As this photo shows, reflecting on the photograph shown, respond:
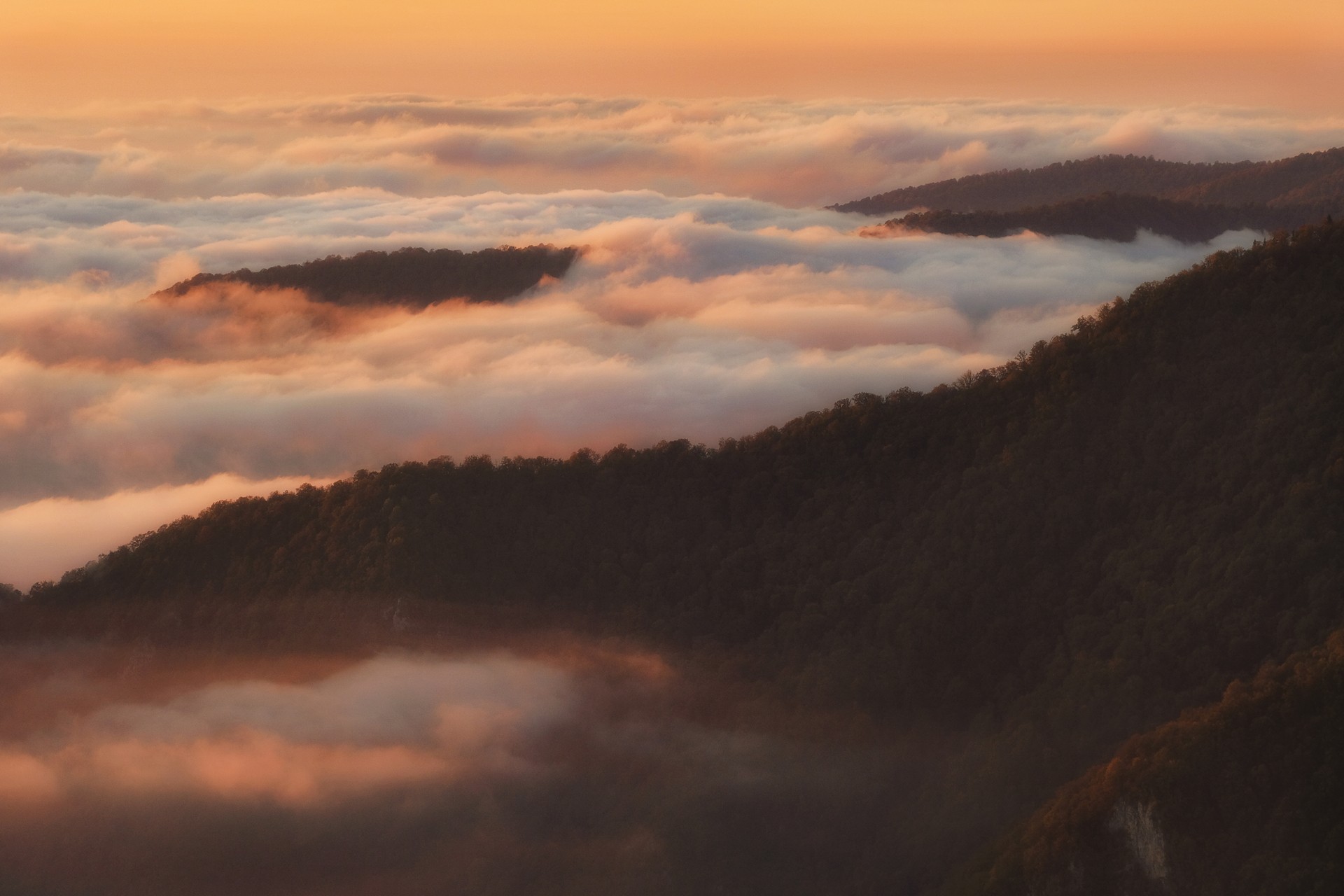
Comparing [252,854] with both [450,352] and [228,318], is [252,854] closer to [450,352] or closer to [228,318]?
[450,352]

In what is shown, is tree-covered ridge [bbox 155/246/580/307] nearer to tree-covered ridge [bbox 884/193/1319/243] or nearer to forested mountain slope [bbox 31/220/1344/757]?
tree-covered ridge [bbox 884/193/1319/243]

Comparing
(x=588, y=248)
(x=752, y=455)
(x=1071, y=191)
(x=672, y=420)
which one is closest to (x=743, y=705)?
(x=752, y=455)

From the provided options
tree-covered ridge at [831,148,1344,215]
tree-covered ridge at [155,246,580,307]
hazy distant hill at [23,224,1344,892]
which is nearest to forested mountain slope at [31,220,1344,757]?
hazy distant hill at [23,224,1344,892]

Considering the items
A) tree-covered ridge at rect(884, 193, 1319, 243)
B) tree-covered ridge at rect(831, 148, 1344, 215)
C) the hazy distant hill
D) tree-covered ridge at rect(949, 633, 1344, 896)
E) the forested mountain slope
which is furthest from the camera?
tree-covered ridge at rect(831, 148, 1344, 215)

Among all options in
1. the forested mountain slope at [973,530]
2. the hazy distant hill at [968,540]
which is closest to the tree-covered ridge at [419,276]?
the hazy distant hill at [968,540]

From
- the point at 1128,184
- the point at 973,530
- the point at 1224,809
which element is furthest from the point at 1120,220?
the point at 1224,809

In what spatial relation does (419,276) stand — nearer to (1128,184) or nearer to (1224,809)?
(1128,184)

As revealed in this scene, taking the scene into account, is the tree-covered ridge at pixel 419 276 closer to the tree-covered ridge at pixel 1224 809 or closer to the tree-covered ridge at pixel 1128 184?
the tree-covered ridge at pixel 1128 184

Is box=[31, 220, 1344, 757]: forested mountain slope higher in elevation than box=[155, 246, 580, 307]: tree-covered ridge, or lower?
lower
